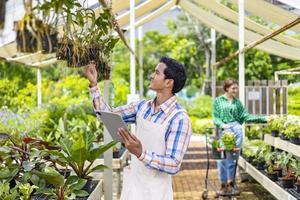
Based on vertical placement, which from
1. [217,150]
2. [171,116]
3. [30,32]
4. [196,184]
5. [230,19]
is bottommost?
[196,184]

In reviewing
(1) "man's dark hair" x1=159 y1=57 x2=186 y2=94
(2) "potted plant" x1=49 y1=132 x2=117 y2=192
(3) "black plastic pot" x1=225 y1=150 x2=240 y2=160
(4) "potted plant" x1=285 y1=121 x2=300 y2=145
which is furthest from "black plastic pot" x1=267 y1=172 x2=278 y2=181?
(1) "man's dark hair" x1=159 y1=57 x2=186 y2=94

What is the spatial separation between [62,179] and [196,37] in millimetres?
21092

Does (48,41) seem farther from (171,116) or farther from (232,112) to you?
(232,112)

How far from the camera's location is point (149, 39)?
26.9 m

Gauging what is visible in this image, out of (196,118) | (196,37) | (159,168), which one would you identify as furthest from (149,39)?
(159,168)

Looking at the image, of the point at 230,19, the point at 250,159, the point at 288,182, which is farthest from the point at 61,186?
the point at 230,19

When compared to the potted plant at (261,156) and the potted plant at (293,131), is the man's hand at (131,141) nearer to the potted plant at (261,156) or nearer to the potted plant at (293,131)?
the potted plant at (293,131)

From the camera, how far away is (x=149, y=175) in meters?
3.07

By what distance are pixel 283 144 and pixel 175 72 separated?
3242mm

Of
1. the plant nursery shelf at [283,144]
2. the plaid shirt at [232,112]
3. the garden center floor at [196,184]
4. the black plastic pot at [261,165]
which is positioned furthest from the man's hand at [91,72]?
the plaid shirt at [232,112]

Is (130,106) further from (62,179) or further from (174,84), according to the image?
(62,179)

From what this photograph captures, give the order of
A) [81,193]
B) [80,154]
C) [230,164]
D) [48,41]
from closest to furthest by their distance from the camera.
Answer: [48,41] < [81,193] < [80,154] < [230,164]

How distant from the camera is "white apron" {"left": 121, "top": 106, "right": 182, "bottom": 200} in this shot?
9.91 ft

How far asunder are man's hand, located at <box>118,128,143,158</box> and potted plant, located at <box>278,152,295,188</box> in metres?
3.08
